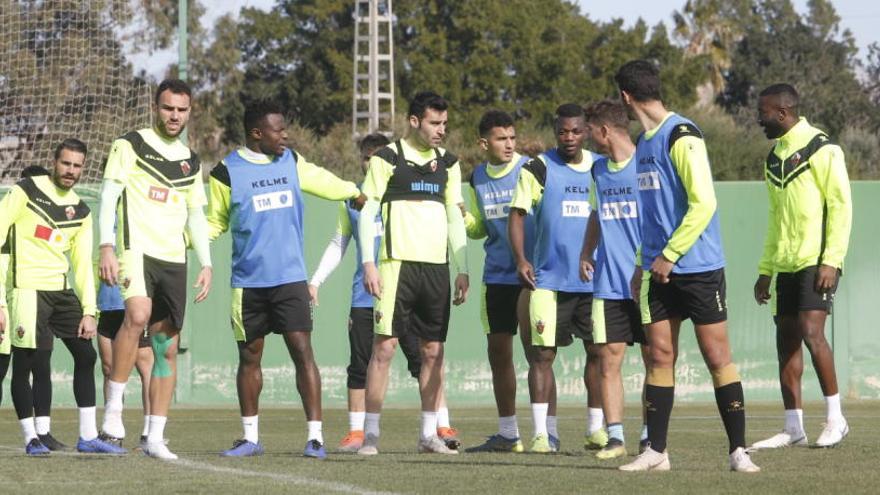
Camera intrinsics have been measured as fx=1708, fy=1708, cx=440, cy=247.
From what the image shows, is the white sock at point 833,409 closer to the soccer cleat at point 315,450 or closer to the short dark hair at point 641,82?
the short dark hair at point 641,82

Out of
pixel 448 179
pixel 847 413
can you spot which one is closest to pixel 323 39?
pixel 847 413

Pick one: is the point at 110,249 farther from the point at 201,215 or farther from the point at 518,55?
the point at 518,55

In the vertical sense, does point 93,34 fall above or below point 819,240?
above

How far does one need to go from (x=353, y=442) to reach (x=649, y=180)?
411 cm

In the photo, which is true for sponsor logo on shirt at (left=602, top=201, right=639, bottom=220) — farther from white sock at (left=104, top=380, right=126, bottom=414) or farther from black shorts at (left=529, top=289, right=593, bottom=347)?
white sock at (left=104, top=380, right=126, bottom=414)

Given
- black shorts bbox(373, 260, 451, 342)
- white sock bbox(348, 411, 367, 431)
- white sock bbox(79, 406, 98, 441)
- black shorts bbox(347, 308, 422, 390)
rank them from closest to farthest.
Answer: black shorts bbox(373, 260, 451, 342), white sock bbox(79, 406, 98, 441), white sock bbox(348, 411, 367, 431), black shorts bbox(347, 308, 422, 390)

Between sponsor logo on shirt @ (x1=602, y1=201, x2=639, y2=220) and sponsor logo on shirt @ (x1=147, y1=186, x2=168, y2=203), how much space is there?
283 centimetres

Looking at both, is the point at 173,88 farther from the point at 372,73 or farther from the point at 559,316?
the point at 372,73

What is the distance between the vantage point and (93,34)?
23.0 m

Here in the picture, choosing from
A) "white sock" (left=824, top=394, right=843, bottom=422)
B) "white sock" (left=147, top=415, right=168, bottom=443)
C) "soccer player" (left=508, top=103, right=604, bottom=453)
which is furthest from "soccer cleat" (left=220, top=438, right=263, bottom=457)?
"white sock" (left=824, top=394, right=843, bottom=422)

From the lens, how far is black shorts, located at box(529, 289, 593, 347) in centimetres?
1169

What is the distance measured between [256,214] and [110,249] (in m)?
1.15

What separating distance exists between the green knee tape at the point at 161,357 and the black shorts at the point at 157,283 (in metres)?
0.11

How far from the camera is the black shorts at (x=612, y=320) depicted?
11.3 m
